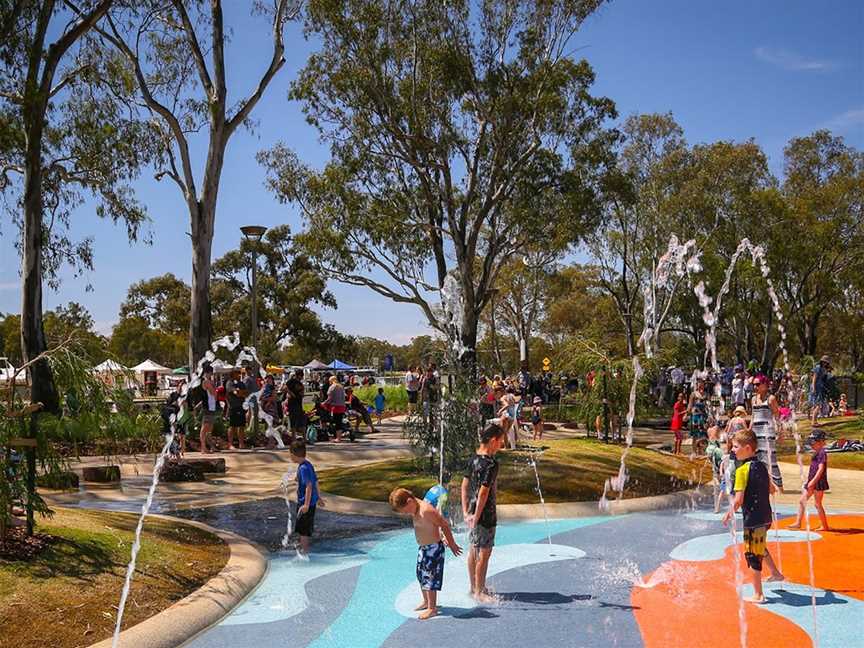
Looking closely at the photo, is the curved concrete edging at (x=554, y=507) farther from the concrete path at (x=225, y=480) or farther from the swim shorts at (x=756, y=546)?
the swim shorts at (x=756, y=546)

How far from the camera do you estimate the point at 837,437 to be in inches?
820

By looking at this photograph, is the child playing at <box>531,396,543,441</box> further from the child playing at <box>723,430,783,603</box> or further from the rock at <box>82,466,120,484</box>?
the child playing at <box>723,430,783,603</box>

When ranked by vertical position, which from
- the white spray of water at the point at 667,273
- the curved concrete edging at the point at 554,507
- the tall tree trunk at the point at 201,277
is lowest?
the curved concrete edging at the point at 554,507

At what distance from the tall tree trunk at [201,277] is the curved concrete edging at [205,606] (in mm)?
13841

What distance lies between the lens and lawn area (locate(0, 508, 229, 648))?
5.76m

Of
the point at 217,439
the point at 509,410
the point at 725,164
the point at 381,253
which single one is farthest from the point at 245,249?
the point at 509,410

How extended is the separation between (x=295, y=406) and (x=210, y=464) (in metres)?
4.46

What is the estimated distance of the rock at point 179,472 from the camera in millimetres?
14211

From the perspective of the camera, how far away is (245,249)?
186ft

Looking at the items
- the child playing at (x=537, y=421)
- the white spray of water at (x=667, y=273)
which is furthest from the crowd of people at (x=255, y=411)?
the white spray of water at (x=667, y=273)

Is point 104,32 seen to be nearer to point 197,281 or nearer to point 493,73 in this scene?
point 197,281

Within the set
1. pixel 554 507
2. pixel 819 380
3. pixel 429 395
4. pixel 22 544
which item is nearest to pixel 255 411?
pixel 429 395

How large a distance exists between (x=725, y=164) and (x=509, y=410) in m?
27.2

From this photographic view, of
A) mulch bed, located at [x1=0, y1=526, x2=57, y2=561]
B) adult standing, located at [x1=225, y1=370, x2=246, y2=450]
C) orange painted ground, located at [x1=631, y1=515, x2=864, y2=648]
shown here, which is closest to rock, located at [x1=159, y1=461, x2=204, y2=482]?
adult standing, located at [x1=225, y1=370, x2=246, y2=450]
